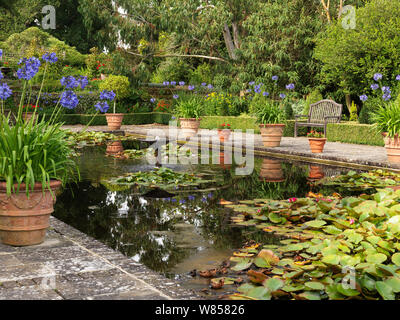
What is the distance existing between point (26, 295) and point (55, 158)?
1.66 meters

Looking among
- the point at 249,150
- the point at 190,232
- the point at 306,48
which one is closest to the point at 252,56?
the point at 306,48

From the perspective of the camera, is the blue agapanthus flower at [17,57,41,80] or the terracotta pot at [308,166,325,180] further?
the terracotta pot at [308,166,325,180]

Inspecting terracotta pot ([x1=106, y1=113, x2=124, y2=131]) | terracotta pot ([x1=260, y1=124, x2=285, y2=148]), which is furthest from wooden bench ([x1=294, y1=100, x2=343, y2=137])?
terracotta pot ([x1=106, y1=113, x2=124, y2=131])

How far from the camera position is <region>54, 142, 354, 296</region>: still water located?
13.7 feet

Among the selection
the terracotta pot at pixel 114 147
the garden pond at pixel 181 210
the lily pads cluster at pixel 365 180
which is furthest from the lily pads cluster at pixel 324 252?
the terracotta pot at pixel 114 147

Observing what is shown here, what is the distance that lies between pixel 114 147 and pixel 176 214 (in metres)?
8.22

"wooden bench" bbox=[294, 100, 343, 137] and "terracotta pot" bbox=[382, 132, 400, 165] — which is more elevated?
"wooden bench" bbox=[294, 100, 343, 137]

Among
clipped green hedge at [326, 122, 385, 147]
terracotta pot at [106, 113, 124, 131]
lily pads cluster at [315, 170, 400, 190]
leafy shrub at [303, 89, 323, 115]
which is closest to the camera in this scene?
lily pads cluster at [315, 170, 400, 190]

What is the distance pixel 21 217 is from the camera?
13.4 feet

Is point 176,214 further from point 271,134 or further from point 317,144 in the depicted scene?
point 271,134

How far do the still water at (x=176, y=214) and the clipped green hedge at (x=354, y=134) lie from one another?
437cm

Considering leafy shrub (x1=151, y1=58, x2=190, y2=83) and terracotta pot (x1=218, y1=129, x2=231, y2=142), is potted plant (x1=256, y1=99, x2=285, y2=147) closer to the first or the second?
terracotta pot (x1=218, y1=129, x2=231, y2=142)

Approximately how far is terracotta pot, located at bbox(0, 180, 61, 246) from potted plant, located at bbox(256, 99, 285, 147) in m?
8.51

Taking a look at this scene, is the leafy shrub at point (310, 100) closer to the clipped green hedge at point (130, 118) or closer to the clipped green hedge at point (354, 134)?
the clipped green hedge at point (354, 134)
